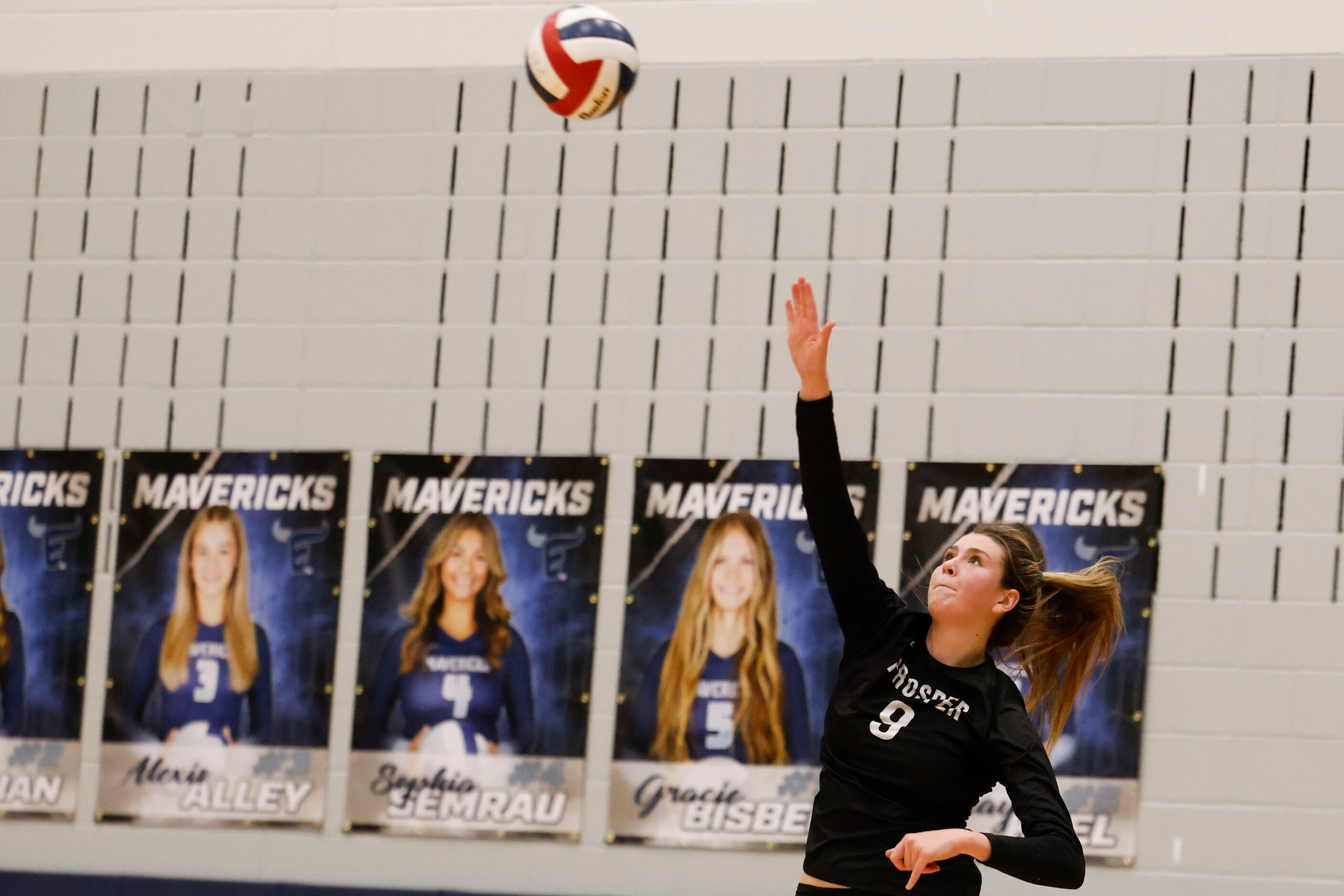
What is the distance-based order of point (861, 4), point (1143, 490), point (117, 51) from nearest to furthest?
point (1143, 490), point (861, 4), point (117, 51)

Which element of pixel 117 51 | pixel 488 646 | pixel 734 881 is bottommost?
pixel 734 881

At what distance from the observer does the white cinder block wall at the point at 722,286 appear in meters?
5.82

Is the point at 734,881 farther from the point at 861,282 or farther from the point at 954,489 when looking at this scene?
the point at 861,282

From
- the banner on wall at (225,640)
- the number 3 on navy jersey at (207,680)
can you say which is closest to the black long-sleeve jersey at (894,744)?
the banner on wall at (225,640)

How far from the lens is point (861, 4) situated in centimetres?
626

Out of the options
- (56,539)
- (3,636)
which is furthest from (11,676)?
(56,539)

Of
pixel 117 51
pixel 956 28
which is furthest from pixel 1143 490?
pixel 117 51

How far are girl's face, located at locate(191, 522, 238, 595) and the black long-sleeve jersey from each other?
152 inches

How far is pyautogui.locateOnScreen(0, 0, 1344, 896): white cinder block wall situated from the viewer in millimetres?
5824

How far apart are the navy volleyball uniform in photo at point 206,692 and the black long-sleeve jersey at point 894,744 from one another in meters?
3.70

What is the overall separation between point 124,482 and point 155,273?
0.91 meters

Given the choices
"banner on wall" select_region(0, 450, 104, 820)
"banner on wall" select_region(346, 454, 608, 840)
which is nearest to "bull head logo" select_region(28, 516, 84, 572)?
"banner on wall" select_region(0, 450, 104, 820)

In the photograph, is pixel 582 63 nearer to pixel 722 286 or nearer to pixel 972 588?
pixel 722 286

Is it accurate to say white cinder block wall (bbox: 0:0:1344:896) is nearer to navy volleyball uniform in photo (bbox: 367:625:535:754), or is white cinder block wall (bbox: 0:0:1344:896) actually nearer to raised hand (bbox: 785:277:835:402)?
navy volleyball uniform in photo (bbox: 367:625:535:754)
